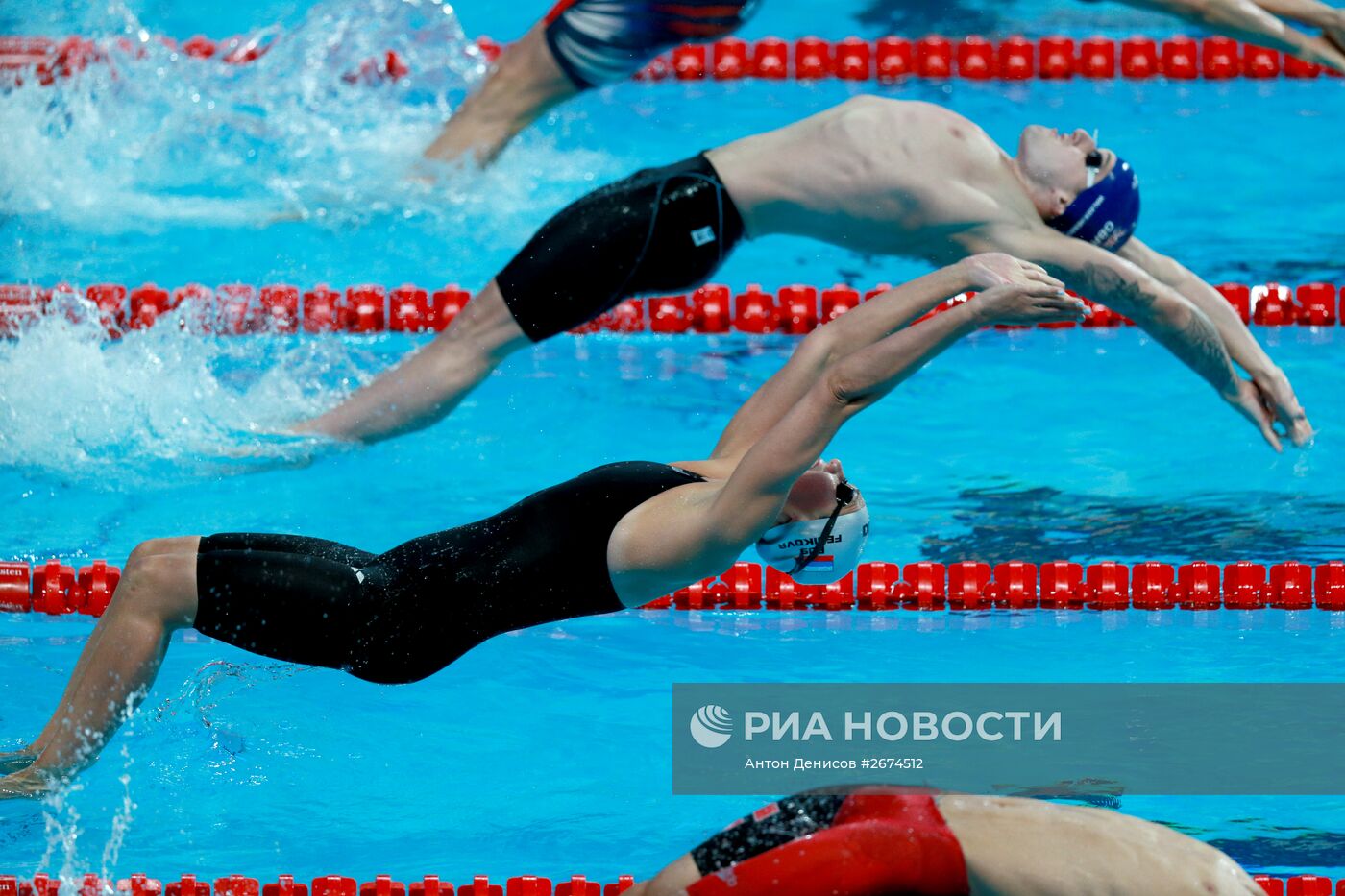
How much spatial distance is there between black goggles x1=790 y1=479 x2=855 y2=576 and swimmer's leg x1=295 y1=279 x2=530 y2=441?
4.25ft

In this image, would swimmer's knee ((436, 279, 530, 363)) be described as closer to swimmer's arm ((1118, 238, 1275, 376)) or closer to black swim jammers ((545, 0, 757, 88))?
black swim jammers ((545, 0, 757, 88))

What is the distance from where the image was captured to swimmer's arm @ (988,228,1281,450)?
3871 millimetres

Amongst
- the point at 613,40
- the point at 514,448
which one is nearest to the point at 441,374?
the point at 514,448

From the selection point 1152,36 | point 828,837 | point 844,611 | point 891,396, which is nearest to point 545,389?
point 891,396

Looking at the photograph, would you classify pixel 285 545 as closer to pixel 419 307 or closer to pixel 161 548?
pixel 161 548

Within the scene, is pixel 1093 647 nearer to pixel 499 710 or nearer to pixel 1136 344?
pixel 499 710

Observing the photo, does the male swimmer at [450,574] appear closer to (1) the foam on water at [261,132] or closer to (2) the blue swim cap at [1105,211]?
(2) the blue swim cap at [1105,211]

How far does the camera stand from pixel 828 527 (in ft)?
9.85

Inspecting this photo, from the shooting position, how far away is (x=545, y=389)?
5082 mm

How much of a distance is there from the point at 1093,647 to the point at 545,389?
1841 millimetres

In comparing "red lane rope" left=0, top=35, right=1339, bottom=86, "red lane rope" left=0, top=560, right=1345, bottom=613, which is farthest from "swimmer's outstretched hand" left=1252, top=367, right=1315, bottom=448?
"red lane rope" left=0, top=35, right=1339, bottom=86

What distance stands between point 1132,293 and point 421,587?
1756 millimetres

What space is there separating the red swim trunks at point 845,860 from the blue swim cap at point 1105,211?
6.04 feet

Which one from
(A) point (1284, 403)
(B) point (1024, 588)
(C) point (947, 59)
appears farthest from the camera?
(C) point (947, 59)
